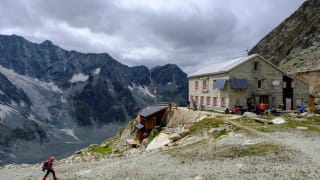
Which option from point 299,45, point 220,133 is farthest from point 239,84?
point 299,45

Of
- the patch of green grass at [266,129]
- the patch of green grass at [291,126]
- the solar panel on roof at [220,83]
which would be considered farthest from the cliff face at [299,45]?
the patch of green grass at [266,129]

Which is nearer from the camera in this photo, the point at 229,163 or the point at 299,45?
the point at 229,163

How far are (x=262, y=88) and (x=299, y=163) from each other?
34.4 metres

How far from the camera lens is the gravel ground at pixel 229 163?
20359 mm

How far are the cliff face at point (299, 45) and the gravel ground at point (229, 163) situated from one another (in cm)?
5981

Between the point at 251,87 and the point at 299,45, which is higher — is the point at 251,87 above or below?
below

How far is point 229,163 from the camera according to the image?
897 inches

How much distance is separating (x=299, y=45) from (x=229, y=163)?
347 feet

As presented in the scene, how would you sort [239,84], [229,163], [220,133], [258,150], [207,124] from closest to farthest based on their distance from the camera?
[229,163] → [258,150] → [220,133] → [207,124] → [239,84]

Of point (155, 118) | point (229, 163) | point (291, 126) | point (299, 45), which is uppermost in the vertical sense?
point (299, 45)

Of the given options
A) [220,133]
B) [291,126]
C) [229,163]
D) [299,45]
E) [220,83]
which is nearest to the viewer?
[229,163]

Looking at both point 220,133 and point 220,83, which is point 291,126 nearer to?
point 220,133

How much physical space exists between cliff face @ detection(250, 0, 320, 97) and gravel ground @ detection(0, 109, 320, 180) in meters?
59.8

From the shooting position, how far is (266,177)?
19.3m
